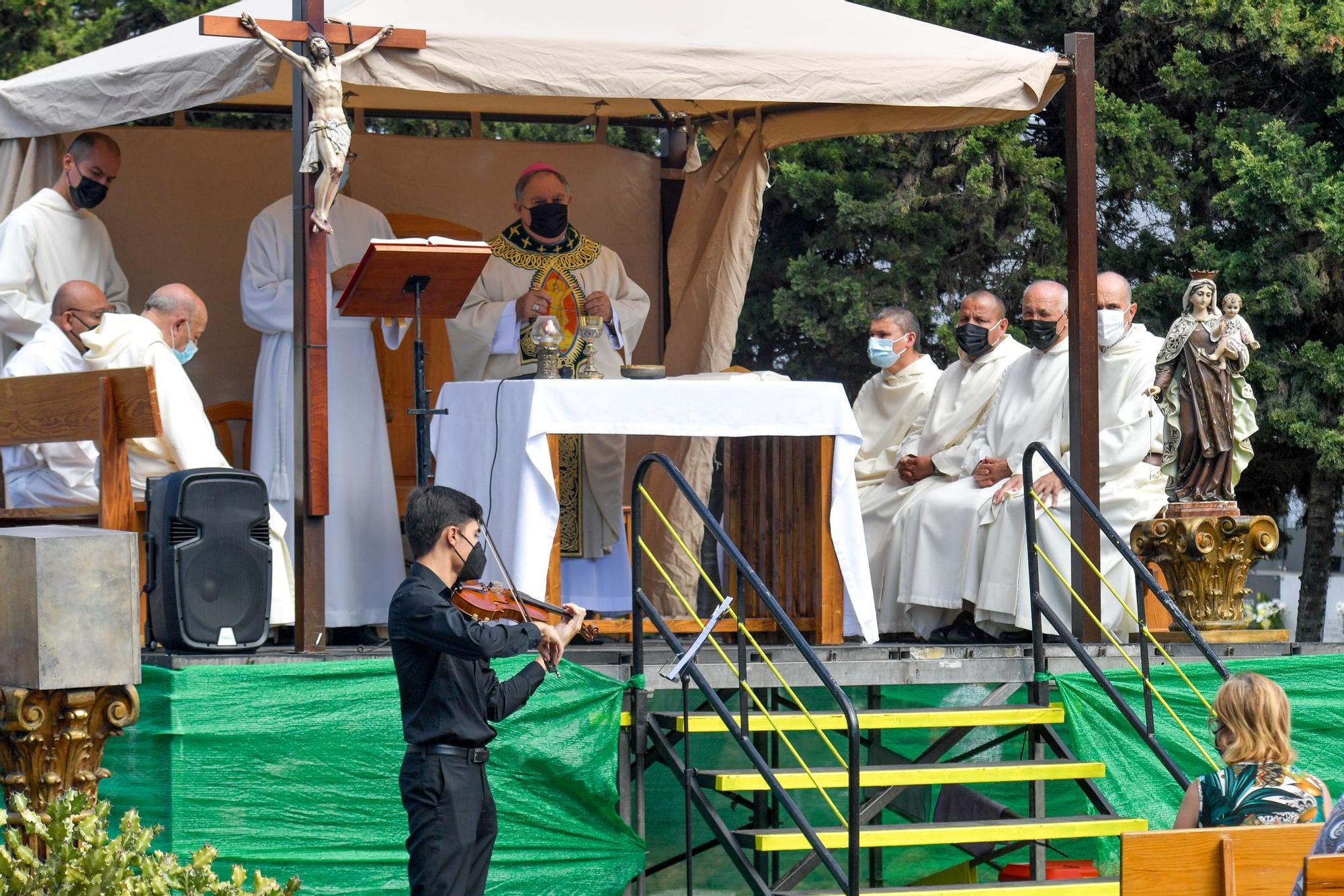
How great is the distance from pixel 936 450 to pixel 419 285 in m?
3.57

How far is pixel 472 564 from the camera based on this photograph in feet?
21.1

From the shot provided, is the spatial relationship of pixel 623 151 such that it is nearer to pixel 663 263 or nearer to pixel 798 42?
pixel 663 263

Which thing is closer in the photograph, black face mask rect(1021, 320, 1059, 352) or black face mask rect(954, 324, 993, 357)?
black face mask rect(1021, 320, 1059, 352)

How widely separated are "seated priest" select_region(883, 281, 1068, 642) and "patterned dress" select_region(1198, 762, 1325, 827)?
391 centimetres

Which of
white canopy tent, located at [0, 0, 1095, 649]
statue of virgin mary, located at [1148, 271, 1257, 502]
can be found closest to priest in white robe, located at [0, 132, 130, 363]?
white canopy tent, located at [0, 0, 1095, 649]

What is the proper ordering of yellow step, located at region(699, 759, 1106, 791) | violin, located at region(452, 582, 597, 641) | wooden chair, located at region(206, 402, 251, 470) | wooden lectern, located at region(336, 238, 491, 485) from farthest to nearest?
wooden chair, located at region(206, 402, 251, 470) → wooden lectern, located at region(336, 238, 491, 485) → yellow step, located at region(699, 759, 1106, 791) → violin, located at region(452, 582, 597, 641)

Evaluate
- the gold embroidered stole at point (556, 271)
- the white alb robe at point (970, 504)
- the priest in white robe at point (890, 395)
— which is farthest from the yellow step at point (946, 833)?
the priest in white robe at point (890, 395)

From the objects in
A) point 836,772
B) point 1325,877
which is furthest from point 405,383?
point 1325,877

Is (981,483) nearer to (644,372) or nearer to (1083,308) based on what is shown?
(1083,308)

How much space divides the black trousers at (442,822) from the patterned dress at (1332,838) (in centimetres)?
241

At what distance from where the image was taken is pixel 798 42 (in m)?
8.90

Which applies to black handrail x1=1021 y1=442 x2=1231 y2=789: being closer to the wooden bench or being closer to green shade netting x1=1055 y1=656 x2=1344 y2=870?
green shade netting x1=1055 y1=656 x2=1344 y2=870

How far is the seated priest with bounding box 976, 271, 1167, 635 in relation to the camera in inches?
380

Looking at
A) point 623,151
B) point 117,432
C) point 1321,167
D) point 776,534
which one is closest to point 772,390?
point 776,534
